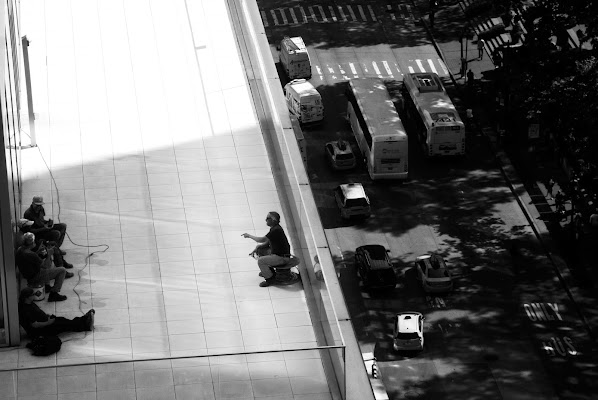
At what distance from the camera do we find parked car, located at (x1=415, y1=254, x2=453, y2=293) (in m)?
55.0

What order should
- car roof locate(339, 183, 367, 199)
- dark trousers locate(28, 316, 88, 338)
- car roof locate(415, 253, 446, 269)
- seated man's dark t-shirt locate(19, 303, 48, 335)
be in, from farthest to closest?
car roof locate(339, 183, 367, 199) → car roof locate(415, 253, 446, 269) → dark trousers locate(28, 316, 88, 338) → seated man's dark t-shirt locate(19, 303, 48, 335)

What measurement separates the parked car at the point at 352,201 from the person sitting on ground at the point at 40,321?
116 feet

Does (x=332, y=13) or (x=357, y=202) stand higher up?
(x=357, y=202)

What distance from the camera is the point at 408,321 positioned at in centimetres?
5191

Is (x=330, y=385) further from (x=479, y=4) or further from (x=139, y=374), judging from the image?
(x=479, y=4)

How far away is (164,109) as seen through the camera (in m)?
33.8

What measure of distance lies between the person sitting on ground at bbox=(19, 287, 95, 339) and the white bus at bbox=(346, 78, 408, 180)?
37.4 meters

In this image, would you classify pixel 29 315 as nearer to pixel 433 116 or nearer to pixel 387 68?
pixel 433 116

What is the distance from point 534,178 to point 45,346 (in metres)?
42.0

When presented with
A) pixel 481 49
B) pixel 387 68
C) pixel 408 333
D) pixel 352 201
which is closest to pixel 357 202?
pixel 352 201

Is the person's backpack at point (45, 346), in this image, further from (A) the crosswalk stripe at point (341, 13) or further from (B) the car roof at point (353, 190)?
(A) the crosswalk stripe at point (341, 13)

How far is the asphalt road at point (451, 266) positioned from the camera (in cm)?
5131

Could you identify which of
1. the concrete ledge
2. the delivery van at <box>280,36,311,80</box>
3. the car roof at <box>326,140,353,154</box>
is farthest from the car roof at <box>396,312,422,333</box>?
the delivery van at <box>280,36,311,80</box>

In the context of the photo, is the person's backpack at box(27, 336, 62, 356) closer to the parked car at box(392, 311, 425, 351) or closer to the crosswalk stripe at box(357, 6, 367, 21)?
the parked car at box(392, 311, 425, 351)
